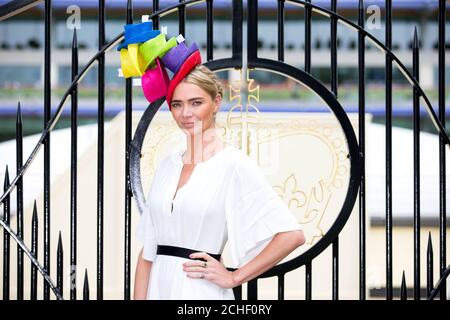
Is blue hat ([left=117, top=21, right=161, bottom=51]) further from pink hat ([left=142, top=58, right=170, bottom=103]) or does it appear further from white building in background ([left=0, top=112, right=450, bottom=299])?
white building in background ([left=0, top=112, right=450, bottom=299])

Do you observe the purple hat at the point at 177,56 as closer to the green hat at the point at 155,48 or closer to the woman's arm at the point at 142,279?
the green hat at the point at 155,48

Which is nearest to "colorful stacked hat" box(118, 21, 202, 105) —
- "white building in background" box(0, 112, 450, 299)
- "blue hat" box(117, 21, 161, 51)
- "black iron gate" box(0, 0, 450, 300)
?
"blue hat" box(117, 21, 161, 51)

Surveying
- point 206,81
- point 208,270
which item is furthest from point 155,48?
point 208,270

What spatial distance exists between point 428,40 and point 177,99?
6493 millimetres

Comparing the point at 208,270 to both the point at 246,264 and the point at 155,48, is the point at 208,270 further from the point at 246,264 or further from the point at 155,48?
the point at 155,48

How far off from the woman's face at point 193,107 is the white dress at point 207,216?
0.08 metres

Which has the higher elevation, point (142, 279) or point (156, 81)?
point (156, 81)

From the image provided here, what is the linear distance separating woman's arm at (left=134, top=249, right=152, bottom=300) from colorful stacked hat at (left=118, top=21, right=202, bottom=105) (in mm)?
427

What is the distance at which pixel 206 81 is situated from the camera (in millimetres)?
1989

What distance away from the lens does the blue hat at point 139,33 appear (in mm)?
2051

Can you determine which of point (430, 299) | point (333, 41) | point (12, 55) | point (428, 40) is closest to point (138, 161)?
point (333, 41)

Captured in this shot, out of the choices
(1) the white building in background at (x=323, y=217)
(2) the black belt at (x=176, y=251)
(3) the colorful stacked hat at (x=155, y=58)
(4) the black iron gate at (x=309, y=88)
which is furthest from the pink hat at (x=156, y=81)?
(1) the white building in background at (x=323, y=217)

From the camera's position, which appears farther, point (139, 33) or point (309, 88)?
point (309, 88)

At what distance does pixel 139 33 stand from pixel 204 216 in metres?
0.52
